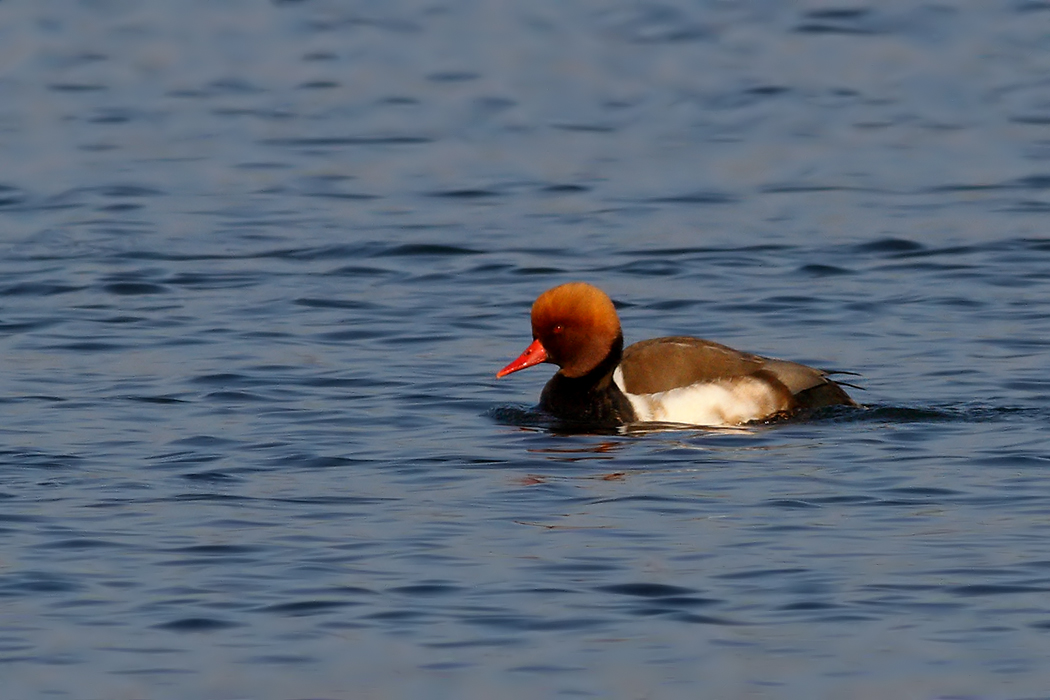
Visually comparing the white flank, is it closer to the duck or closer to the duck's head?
the duck

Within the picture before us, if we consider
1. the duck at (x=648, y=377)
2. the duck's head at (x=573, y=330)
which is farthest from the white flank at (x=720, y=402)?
the duck's head at (x=573, y=330)

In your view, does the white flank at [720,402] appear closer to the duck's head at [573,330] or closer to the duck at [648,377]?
the duck at [648,377]

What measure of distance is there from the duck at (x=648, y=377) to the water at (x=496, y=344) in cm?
23

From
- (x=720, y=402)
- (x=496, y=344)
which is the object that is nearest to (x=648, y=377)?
(x=720, y=402)

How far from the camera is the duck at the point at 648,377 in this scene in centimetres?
1191

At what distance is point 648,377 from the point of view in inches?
475

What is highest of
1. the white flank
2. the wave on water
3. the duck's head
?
the duck's head

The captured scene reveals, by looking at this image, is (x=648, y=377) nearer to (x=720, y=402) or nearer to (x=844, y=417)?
(x=720, y=402)

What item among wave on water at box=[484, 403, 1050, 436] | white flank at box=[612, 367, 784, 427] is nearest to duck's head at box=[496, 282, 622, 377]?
wave on water at box=[484, 403, 1050, 436]

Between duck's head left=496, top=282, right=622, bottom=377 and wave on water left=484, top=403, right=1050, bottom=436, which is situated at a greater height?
duck's head left=496, top=282, right=622, bottom=377

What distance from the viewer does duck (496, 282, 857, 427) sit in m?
11.9

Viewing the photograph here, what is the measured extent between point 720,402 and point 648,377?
1.45 ft

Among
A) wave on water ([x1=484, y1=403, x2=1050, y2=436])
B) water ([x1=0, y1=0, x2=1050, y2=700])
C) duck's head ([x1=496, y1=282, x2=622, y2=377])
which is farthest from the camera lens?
duck's head ([x1=496, y1=282, x2=622, y2=377])

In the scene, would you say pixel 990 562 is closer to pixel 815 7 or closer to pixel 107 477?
pixel 107 477
